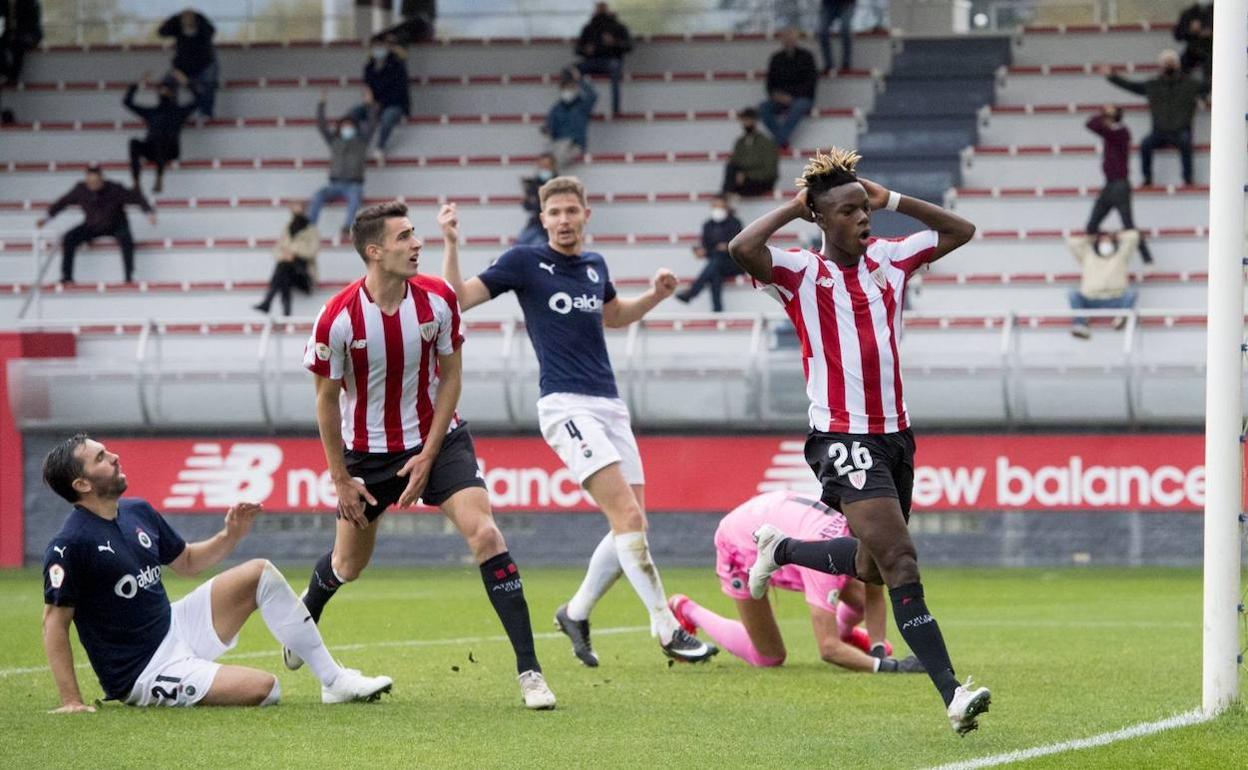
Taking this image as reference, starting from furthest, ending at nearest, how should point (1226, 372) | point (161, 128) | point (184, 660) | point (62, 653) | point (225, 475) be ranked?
1. point (161, 128)
2. point (225, 475)
3. point (184, 660)
4. point (62, 653)
5. point (1226, 372)

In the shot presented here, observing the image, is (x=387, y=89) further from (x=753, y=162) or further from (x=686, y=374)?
(x=686, y=374)

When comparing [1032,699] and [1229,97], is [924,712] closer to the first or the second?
[1032,699]

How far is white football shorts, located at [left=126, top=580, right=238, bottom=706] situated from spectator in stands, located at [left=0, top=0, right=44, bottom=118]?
66.9 feet

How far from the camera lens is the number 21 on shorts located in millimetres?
7004

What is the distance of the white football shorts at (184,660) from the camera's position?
757cm

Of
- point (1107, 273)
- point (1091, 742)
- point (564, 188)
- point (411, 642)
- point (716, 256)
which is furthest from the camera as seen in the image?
point (716, 256)

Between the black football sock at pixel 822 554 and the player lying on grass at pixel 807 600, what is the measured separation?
0.51 meters

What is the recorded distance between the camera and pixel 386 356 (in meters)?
7.95

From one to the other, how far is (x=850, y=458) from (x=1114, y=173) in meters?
15.6

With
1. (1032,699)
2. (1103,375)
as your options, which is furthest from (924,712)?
(1103,375)

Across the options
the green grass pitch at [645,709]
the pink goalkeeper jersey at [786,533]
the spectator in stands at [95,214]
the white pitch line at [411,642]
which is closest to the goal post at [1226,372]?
the green grass pitch at [645,709]

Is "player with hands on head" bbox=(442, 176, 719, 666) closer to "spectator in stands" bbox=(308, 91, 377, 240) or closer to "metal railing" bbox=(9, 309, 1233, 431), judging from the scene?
"metal railing" bbox=(9, 309, 1233, 431)

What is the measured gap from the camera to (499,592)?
7.77 meters

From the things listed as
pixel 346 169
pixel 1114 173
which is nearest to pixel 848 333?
pixel 1114 173
